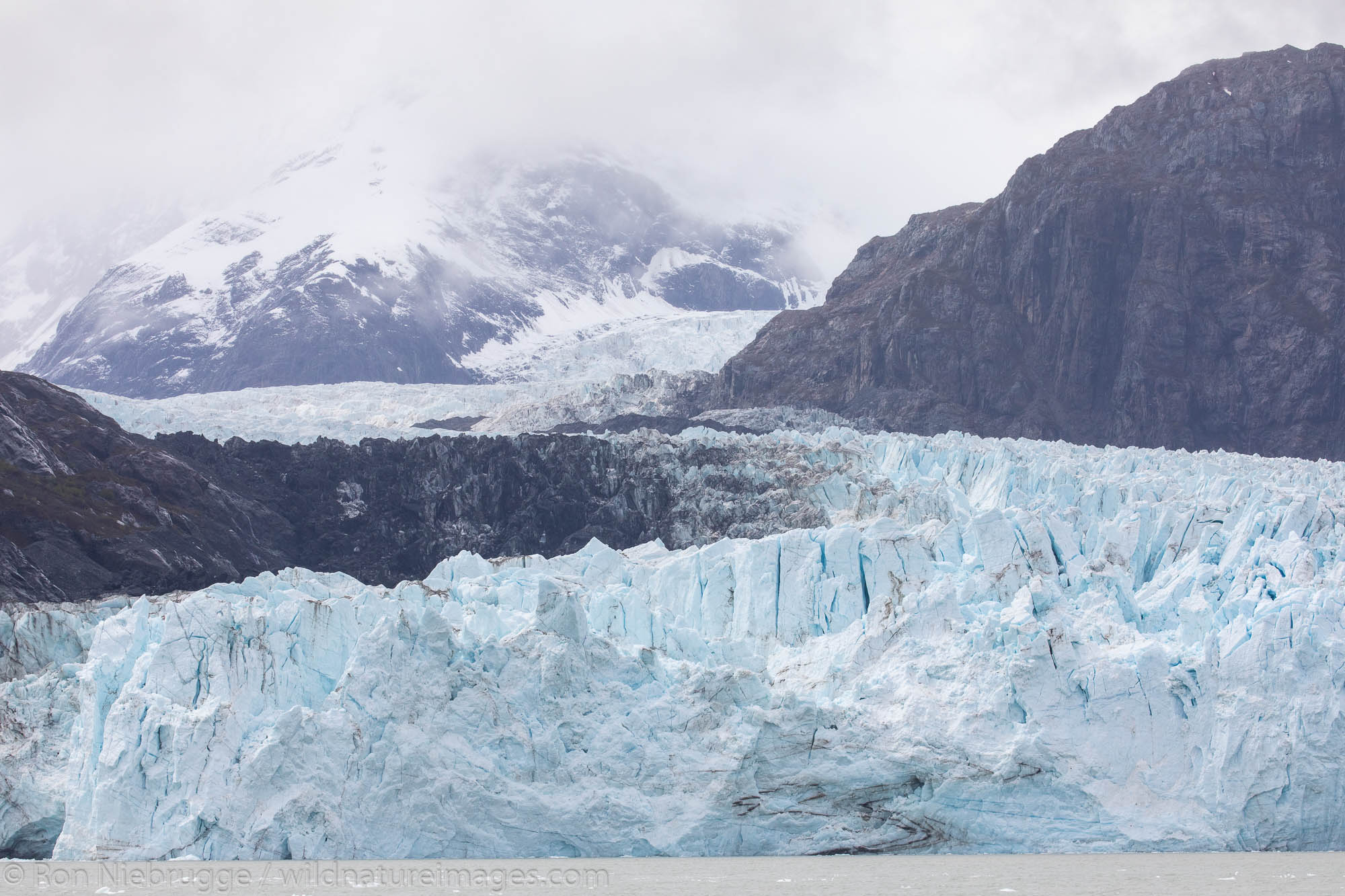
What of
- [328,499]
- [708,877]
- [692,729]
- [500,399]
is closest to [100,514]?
[328,499]

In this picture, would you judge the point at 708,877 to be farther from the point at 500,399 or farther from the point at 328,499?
the point at 500,399

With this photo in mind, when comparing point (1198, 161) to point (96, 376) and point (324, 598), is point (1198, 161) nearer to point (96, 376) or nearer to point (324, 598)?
point (324, 598)

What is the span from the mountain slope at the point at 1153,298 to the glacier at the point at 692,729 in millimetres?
70550

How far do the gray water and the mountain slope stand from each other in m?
73.1

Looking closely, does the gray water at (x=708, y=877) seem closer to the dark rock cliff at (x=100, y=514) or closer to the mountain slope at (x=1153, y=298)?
the dark rock cliff at (x=100, y=514)

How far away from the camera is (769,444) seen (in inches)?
2798

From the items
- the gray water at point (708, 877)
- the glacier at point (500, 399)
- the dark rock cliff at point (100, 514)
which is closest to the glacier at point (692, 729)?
the gray water at point (708, 877)

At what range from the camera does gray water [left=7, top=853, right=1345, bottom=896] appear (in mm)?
29281

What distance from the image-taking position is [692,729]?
1296 inches

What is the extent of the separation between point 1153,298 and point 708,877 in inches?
3336

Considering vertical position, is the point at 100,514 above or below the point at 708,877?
above

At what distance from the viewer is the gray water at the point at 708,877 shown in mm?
29281

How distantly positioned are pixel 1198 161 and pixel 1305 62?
1075 centimetres

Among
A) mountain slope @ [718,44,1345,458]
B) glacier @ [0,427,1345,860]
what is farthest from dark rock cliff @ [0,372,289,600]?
mountain slope @ [718,44,1345,458]
